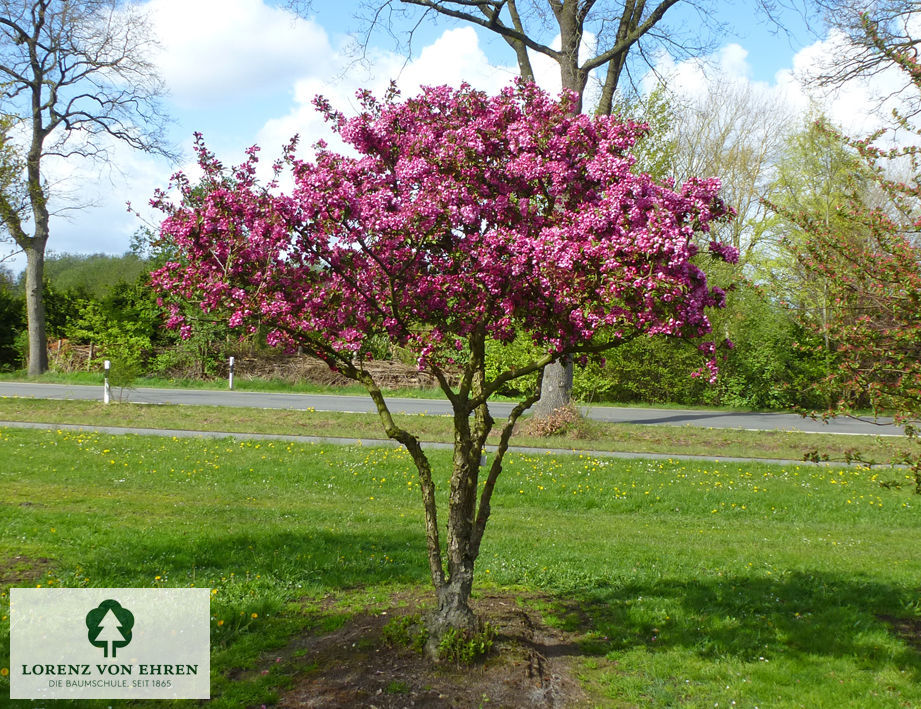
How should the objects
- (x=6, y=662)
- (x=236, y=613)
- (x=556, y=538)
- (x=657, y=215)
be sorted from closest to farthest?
(x=657, y=215), (x=6, y=662), (x=236, y=613), (x=556, y=538)

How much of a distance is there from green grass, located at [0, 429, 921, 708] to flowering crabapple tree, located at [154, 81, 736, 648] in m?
2.27

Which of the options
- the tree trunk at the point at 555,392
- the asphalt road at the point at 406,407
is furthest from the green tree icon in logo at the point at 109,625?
the asphalt road at the point at 406,407

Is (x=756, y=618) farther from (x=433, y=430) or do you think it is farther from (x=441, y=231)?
(x=433, y=430)

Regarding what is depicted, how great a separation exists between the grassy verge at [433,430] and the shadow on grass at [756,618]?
25.7 feet

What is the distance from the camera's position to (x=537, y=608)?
6.28 m

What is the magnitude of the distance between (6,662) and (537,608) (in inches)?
152

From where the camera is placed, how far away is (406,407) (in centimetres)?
2069

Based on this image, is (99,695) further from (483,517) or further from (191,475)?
(191,475)

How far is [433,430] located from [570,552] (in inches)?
324

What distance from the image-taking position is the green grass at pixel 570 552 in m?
5.24

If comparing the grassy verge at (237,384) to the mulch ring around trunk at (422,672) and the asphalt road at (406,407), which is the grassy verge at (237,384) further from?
the mulch ring around trunk at (422,672)

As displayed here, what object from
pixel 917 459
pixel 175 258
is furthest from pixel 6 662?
pixel 917 459

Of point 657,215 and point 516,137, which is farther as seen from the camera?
point 516,137

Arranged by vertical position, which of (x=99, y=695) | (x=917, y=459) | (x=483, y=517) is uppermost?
(x=917, y=459)
